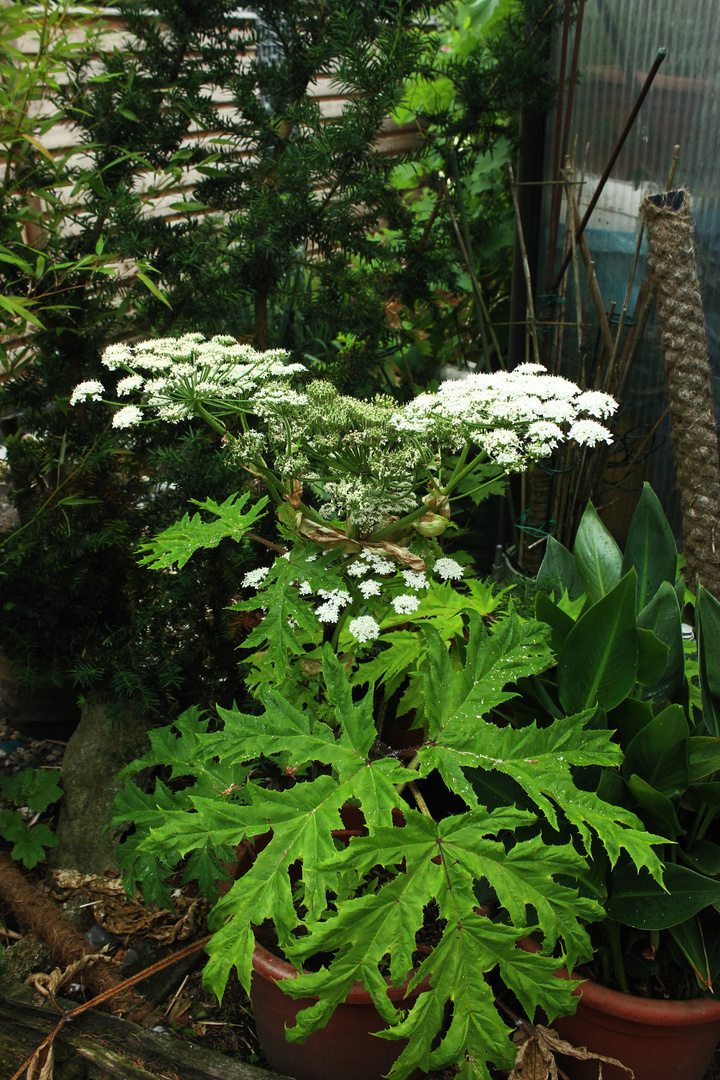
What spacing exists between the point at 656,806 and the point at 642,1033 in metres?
0.38

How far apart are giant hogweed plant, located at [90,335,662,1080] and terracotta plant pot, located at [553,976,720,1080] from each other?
0.13m

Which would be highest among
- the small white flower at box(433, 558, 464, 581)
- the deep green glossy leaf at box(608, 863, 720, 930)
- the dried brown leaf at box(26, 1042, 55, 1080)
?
the small white flower at box(433, 558, 464, 581)

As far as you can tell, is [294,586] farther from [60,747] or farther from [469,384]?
[60,747]

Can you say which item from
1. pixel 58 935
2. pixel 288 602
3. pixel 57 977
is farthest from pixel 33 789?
pixel 288 602

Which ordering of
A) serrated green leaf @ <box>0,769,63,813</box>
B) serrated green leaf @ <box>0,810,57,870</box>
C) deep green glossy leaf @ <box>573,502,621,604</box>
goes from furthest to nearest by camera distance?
serrated green leaf @ <box>0,769,63,813</box> < serrated green leaf @ <box>0,810,57,870</box> < deep green glossy leaf @ <box>573,502,621,604</box>

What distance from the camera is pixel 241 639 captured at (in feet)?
6.76

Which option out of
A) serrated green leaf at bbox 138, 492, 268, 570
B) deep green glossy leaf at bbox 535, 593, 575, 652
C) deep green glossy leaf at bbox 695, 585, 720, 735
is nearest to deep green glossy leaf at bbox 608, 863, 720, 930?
deep green glossy leaf at bbox 695, 585, 720, 735

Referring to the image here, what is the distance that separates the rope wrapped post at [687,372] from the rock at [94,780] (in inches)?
62.1

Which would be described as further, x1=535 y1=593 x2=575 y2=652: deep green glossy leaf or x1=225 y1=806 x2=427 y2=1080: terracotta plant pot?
x1=535 y1=593 x2=575 y2=652: deep green glossy leaf

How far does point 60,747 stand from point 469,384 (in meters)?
1.77

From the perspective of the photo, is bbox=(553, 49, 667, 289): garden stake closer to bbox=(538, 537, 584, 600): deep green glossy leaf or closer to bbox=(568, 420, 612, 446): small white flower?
bbox=(538, 537, 584, 600): deep green glossy leaf

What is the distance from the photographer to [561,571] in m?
1.77

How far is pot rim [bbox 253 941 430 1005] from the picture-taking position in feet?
4.07

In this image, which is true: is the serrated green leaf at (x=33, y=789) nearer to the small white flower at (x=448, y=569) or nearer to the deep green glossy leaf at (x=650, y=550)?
the small white flower at (x=448, y=569)
